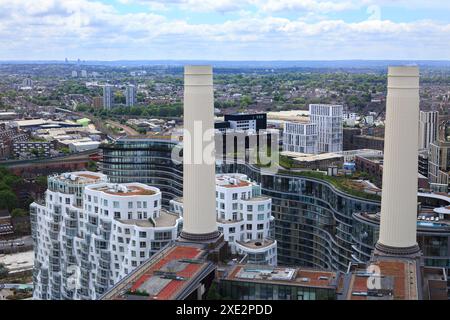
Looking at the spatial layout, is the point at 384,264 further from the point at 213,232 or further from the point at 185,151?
the point at 185,151

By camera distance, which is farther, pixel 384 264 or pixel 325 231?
pixel 325 231

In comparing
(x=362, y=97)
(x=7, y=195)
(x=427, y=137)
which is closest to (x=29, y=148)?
(x=7, y=195)

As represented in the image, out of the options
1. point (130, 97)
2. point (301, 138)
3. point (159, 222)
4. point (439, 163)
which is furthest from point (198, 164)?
point (130, 97)

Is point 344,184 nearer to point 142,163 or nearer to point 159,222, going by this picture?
point 159,222

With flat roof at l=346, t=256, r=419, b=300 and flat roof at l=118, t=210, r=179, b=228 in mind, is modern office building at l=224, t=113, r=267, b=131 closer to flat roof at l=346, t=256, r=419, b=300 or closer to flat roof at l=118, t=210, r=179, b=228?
flat roof at l=118, t=210, r=179, b=228

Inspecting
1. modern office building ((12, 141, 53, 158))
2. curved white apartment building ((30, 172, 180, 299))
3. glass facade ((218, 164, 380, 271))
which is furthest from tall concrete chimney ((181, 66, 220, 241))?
modern office building ((12, 141, 53, 158))

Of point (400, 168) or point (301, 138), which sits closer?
point (400, 168)
